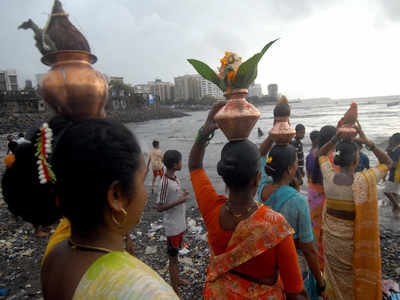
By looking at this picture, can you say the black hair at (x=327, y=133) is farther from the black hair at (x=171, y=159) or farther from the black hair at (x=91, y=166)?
the black hair at (x=91, y=166)

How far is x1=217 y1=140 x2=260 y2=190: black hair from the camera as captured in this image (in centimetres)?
171

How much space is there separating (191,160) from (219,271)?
33.7 inches

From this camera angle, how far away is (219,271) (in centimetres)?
179

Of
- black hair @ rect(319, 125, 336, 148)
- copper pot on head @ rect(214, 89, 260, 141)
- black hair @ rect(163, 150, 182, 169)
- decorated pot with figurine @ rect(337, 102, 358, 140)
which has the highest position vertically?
copper pot on head @ rect(214, 89, 260, 141)

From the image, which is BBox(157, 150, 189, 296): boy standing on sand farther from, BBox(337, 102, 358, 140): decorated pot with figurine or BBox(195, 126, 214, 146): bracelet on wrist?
BBox(337, 102, 358, 140): decorated pot with figurine

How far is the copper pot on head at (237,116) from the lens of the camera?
5.73 feet

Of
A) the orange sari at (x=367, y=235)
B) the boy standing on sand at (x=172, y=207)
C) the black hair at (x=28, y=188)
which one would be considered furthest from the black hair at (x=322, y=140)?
the black hair at (x=28, y=188)

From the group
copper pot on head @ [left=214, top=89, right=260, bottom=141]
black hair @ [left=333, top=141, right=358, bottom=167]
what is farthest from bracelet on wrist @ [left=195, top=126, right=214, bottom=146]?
black hair @ [left=333, top=141, right=358, bottom=167]

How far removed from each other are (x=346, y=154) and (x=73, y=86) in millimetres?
2868

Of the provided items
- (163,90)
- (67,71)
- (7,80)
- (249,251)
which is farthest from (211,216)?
(163,90)

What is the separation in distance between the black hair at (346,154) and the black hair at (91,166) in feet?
8.89

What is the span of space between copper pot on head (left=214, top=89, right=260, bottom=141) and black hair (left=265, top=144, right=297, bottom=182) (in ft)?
2.57

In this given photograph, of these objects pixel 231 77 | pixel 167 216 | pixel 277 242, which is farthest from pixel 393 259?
pixel 231 77

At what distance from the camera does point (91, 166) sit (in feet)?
3.09
